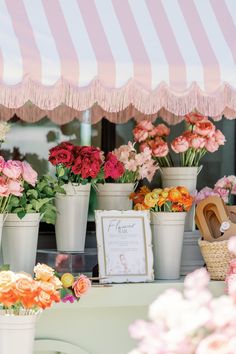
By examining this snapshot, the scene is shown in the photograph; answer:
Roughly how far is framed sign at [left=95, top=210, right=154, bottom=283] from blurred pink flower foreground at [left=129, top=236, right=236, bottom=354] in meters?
2.02

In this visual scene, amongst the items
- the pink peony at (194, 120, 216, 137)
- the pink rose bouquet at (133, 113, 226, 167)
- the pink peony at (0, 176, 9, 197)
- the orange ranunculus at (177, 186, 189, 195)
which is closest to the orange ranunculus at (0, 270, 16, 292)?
the pink peony at (0, 176, 9, 197)

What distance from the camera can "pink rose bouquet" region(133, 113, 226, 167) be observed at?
13.1 ft

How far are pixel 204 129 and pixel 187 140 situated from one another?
96 millimetres

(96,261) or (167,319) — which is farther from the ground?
(96,261)

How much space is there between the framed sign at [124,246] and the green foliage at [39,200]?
0.21 metres

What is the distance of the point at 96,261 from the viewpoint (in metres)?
3.90

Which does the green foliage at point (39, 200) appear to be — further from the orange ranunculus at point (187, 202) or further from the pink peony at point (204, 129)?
the pink peony at point (204, 129)

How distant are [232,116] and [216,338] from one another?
2229 millimetres

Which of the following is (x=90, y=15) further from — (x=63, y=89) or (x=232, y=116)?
(x=232, y=116)

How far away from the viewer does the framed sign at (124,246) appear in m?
3.71

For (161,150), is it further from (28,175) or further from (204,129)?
(28,175)

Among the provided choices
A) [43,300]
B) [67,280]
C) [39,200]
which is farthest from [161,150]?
[43,300]

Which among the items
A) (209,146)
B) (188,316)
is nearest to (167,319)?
(188,316)

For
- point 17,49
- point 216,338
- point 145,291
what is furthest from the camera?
point 145,291
